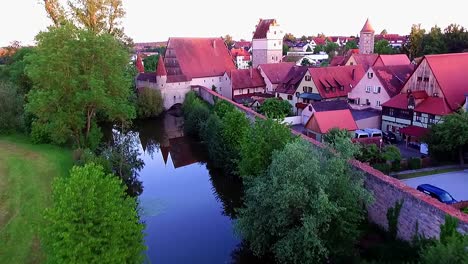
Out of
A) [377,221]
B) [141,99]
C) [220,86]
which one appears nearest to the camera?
[377,221]

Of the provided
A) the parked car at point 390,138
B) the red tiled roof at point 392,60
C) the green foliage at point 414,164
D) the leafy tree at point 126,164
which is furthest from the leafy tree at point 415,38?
the leafy tree at point 126,164

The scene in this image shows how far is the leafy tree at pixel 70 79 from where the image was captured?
2416cm

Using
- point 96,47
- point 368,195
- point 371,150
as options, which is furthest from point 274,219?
point 96,47

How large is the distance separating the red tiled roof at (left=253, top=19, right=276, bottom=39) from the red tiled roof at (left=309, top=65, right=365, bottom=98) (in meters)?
16.3

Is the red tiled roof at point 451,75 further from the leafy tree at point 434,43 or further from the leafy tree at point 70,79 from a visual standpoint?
the leafy tree at point 434,43

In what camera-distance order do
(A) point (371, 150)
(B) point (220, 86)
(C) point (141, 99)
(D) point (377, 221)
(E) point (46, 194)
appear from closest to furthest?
(D) point (377, 221)
(E) point (46, 194)
(A) point (371, 150)
(C) point (141, 99)
(B) point (220, 86)

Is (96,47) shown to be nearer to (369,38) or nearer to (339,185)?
(339,185)

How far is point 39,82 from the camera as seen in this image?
25.4 metres

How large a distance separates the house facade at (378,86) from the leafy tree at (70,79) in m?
20.5

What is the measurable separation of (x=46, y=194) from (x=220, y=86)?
3308 cm

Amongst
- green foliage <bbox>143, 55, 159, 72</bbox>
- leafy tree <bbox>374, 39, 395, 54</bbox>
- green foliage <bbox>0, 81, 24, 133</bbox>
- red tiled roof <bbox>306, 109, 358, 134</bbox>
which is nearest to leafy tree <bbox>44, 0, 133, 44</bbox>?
green foliage <bbox>0, 81, 24, 133</bbox>

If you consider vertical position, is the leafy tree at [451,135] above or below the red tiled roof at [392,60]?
below

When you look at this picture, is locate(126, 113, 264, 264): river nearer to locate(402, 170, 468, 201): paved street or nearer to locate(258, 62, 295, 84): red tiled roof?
locate(402, 170, 468, 201): paved street

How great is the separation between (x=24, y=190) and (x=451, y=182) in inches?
830
